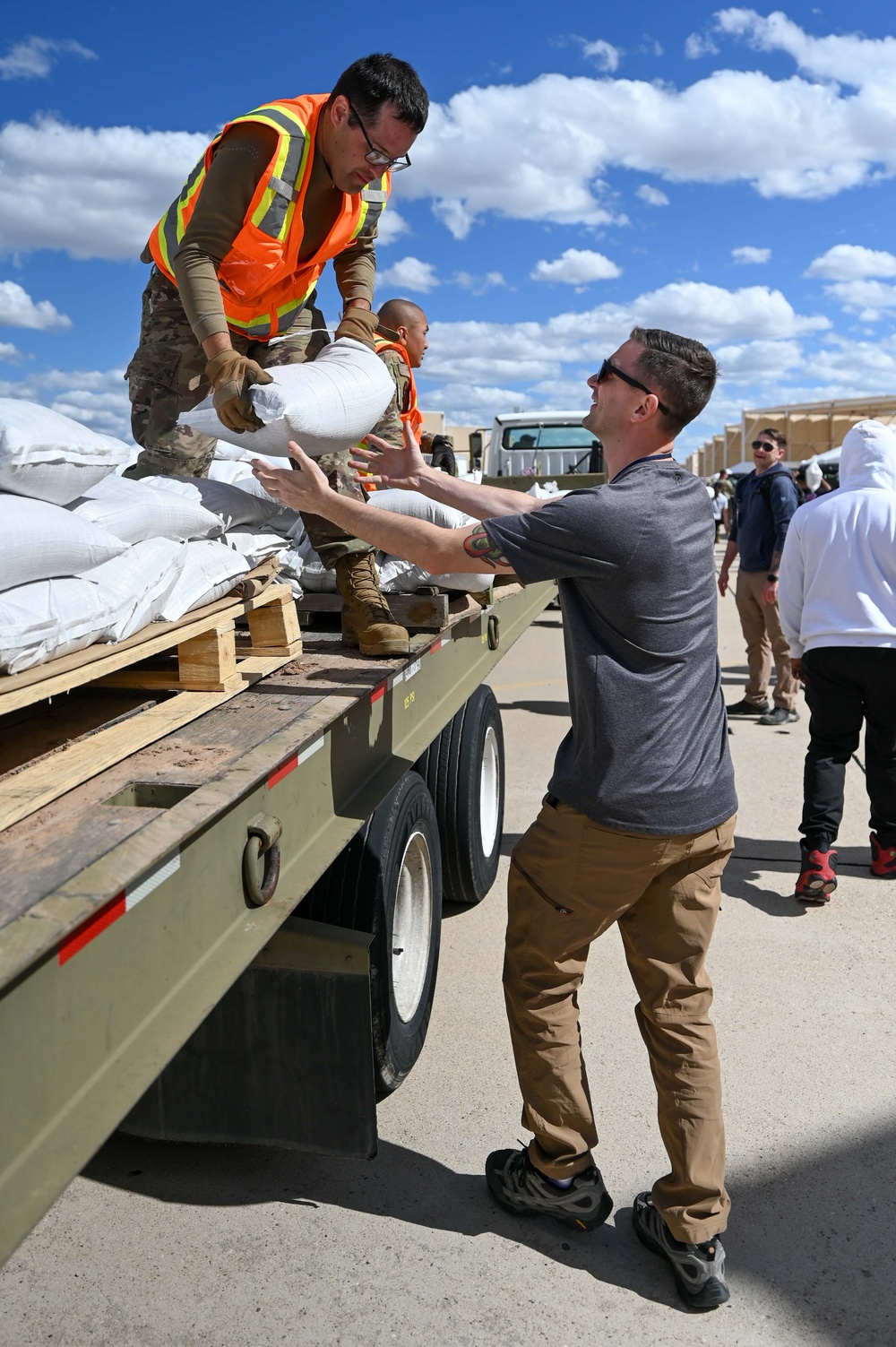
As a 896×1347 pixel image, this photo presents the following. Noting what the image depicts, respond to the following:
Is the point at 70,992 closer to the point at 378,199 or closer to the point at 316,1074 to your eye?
the point at 316,1074

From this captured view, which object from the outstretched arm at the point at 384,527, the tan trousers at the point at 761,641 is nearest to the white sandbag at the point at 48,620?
the outstretched arm at the point at 384,527

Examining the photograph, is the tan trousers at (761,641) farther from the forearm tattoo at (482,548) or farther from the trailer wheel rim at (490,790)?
the forearm tattoo at (482,548)

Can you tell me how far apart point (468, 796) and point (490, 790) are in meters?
0.79

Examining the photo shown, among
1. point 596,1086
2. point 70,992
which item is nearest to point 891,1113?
point 596,1086

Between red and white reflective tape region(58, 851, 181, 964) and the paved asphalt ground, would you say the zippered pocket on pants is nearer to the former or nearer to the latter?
the paved asphalt ground

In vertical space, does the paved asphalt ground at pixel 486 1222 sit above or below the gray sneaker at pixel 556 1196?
below

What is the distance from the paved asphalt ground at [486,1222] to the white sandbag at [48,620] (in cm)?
153

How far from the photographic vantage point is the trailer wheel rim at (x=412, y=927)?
133 inches

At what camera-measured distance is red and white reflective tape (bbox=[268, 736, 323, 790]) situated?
200cm

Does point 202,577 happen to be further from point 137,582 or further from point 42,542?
point 42,542

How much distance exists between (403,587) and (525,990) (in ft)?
5.38

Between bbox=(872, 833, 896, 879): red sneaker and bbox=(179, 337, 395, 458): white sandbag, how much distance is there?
3.32 meters

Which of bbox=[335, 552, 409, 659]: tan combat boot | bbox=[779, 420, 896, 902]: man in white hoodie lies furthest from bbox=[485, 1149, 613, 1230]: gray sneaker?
bbox=[779, 420, 896, 902]: man in white hoodie

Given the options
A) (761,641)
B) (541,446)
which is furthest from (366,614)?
(541,446)
